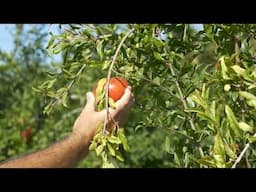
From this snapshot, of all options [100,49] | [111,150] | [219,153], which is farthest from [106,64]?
[219,153]

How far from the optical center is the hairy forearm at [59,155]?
3.70ft

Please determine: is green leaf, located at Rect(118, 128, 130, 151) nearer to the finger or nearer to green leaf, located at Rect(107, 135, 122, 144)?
green leaf, located at Rect(107, 135, 122, 144)

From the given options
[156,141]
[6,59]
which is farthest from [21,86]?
[156,141]

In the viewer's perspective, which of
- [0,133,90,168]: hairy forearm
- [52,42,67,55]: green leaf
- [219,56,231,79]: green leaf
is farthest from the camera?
[52,42,67,55]: green leaf

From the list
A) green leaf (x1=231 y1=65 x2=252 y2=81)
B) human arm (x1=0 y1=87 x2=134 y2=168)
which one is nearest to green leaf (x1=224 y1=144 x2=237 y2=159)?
green leaf (x1=231 y1=65 x2=252 y2=81)

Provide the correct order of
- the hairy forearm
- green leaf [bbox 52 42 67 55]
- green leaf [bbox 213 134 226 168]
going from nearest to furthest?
green leaf [bbox 213 134 226 168], the hairy forearm, green leaf [bbox 52 42 67 55]

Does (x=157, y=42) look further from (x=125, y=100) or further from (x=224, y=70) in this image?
(x=224, y=70)

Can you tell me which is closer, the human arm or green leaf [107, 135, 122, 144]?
green leaf [107, 135, 122, 144]

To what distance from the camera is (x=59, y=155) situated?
1.25m

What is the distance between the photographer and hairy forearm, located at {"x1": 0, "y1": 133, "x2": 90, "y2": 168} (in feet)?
3.70
